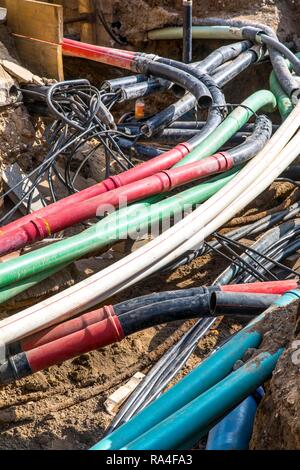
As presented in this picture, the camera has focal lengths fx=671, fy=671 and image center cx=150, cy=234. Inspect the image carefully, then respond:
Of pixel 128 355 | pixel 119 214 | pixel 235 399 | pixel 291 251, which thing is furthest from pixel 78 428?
pixel 291 251

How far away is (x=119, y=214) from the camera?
11.3 ft

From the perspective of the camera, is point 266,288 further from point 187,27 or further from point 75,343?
point 187,27

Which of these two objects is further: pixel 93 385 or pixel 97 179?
pixel 97 179

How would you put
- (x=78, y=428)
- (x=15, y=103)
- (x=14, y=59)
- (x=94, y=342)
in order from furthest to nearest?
(x=14, y=59), (x=15, y=103), (x=78, y=428), (x=94, y=342)

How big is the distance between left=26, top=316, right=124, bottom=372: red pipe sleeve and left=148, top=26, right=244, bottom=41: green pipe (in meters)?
3.52

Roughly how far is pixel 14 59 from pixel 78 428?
2682 millimetres

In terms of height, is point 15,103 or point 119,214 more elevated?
point 15,103

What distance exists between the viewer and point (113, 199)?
346cm

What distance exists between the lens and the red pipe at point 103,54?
498 cm

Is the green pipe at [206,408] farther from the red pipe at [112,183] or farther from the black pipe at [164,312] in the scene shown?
the red pipe at [112,183]

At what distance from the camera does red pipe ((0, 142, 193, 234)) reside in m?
3.26

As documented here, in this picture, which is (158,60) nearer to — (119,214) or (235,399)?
(119,214)

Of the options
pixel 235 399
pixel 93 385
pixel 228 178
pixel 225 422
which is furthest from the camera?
pixel 228 178

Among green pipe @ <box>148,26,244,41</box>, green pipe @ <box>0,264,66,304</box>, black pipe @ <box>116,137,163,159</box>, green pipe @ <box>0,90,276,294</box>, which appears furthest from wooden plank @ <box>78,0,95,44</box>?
green pipe @ <box>0,264,66,304</box>
